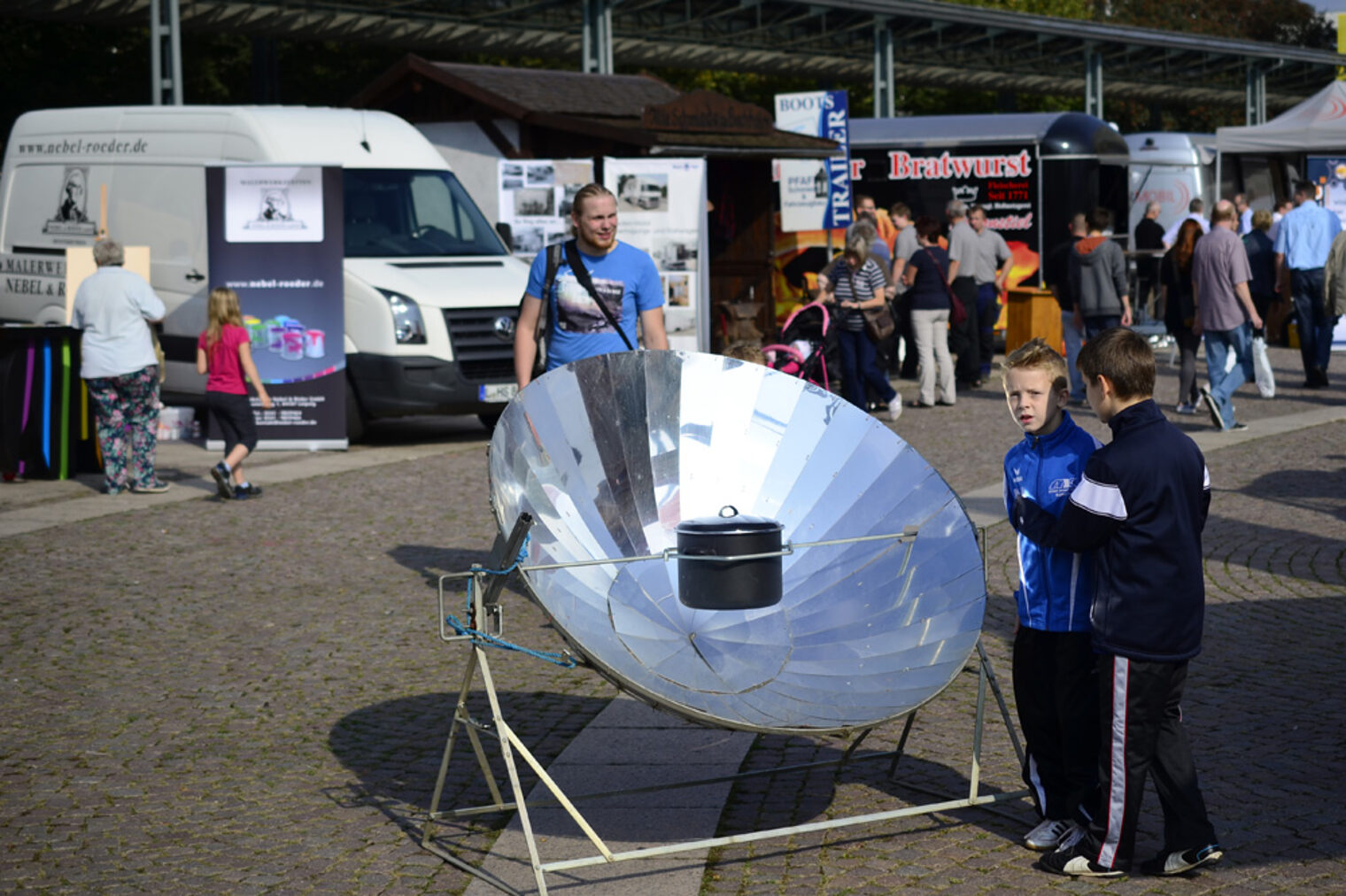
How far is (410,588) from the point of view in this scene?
8.91m

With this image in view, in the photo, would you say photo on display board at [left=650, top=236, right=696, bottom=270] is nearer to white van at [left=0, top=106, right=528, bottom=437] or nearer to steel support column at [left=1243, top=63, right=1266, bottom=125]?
white van at [left=0, top=106, right=528, bottom=437]

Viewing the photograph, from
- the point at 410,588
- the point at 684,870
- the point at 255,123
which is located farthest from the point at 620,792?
the point at 255,123

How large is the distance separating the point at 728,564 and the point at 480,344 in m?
10.1

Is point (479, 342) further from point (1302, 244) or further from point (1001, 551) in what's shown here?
point (1302, 244)

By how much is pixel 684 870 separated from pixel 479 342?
33.2 feet

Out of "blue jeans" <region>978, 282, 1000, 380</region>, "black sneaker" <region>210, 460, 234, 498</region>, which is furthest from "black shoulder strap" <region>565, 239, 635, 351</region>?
"blue jeans" <region>978, 282, 1000, 380</region>

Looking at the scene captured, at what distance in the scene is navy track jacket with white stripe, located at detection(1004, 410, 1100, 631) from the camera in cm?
460

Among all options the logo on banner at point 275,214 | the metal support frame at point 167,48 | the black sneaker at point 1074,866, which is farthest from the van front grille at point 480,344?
the metal support frame at point 167,48

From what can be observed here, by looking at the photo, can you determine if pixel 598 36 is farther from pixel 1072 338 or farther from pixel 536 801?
pixel 536 801

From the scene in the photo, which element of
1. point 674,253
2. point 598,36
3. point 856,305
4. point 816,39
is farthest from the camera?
point 816,39

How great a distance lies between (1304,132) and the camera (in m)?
22.0

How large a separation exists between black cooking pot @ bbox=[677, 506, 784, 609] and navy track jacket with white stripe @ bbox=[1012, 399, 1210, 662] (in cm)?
83

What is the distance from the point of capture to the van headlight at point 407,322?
14430 mm

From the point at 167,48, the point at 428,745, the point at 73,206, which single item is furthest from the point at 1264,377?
the point at 167,48
